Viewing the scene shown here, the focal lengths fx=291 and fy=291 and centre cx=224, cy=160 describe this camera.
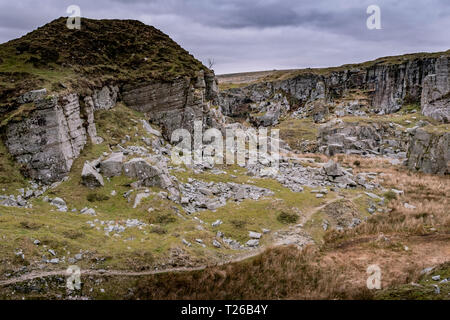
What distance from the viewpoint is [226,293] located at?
14.8m

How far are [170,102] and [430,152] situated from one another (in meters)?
36.5

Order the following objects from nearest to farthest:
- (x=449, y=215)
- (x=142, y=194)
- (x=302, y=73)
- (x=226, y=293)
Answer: (x=226, y=293), (x=142, y=194), (x=449, y=215), (x=302, y=73)

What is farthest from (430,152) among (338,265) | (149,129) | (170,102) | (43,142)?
(43,142)

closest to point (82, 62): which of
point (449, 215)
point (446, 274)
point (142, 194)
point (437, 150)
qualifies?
point (142, 194)

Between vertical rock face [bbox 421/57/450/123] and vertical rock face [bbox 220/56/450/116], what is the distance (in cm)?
25

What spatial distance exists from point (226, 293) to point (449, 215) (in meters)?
22.8

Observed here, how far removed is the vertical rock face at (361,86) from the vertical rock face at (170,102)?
75131mm

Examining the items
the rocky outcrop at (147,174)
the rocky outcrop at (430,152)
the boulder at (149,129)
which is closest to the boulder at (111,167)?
the rocky outcrop at (147,174)

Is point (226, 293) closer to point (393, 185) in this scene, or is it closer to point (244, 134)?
point (393, 185)

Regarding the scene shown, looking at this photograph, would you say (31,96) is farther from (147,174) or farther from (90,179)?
(147,174)

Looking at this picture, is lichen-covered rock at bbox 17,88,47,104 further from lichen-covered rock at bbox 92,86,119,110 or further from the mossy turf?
lichen-covered rock at bbox 92,86,119,110

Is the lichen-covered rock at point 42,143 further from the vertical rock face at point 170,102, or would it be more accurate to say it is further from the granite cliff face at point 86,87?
the vertical rock face at point 170,102

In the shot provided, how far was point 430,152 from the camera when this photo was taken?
40.2m

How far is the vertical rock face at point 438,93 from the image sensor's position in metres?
76.6
